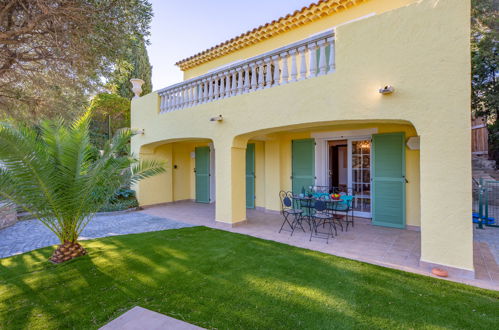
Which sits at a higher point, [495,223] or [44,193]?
[44,193]

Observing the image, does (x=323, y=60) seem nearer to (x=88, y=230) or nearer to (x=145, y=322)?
(x=145, y=322)

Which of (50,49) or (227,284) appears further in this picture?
(50,49)

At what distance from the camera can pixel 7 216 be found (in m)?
7.94

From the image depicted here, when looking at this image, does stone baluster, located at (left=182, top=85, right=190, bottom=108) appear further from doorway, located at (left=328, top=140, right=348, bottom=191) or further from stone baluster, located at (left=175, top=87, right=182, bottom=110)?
doorway, located at (left=328, top=140, right=348, bottom=191)

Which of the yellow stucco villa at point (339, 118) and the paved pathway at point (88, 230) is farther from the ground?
the yellow stucco villa at point (339, 118)

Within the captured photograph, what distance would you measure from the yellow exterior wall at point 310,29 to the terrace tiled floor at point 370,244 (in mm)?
6376

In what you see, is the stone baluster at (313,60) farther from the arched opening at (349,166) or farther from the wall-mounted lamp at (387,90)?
the wall-mounted lamp at (387,90)

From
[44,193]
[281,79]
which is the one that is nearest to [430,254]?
[281,79]

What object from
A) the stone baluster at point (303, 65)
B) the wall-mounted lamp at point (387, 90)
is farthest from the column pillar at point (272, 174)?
the wall-mounted lamp at point (387, 90)

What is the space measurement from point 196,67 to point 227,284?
10607mm

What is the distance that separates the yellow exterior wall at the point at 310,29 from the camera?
7118 millimetres

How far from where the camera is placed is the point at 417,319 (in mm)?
2949

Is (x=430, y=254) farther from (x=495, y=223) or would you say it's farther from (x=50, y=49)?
(x=50, y=49)

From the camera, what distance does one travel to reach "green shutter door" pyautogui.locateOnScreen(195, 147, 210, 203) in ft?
38.8
